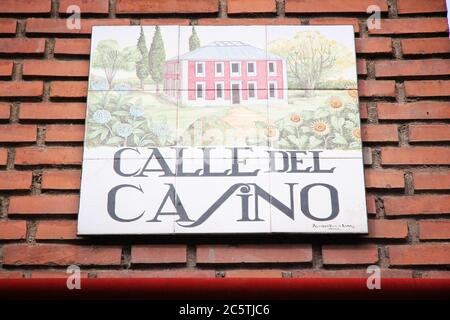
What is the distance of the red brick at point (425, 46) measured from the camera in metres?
2.45

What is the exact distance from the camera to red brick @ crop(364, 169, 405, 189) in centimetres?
226

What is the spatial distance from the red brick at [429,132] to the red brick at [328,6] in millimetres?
542

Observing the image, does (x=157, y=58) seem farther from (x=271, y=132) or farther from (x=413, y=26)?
(x=413, y=26)

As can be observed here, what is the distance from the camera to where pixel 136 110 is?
2.33 meters

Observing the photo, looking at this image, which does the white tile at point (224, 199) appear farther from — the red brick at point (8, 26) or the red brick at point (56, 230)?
the red brick at point (8, 26)

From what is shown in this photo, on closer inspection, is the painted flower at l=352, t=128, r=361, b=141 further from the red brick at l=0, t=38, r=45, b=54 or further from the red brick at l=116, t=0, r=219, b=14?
the red brick at l=0, t=38, r=45, b=54

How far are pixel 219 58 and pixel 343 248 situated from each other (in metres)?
0.89

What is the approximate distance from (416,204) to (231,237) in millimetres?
708

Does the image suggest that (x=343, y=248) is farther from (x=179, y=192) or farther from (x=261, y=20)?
(x=261, y=20)

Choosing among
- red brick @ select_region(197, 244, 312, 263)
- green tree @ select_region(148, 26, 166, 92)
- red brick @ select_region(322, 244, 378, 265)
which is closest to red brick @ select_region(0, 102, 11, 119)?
green tree @ select_region(148, 26, 166, 92)

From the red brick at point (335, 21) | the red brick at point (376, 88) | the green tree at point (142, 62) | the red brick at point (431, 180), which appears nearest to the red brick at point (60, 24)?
the green tree at point (142, 62)

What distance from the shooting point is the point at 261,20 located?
98.5 inches
